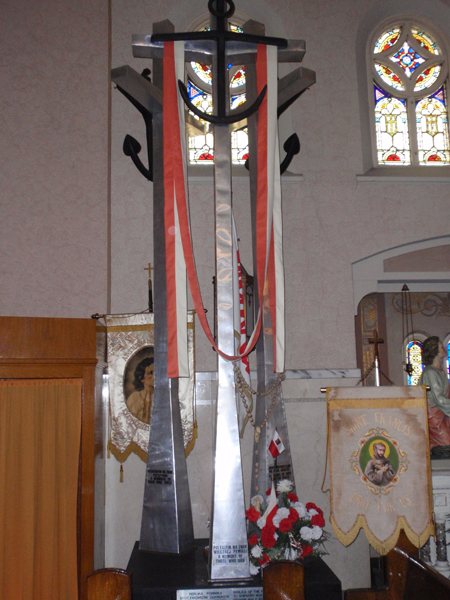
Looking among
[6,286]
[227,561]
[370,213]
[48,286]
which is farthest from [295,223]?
[227,561]

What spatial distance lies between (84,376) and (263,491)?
4.86 ft

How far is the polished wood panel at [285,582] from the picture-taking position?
1.65 m

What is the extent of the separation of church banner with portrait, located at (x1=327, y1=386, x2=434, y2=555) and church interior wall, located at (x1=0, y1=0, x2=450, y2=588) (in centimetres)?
75

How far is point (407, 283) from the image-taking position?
17.5 feet

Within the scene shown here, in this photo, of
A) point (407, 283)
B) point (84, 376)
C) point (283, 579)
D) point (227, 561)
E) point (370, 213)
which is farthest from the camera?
point (407, 283)

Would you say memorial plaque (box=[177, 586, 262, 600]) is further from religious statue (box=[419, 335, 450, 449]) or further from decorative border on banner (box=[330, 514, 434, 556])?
religious statue (box=[419, 335, 450, 449])

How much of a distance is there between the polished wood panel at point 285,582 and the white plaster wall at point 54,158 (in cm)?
329

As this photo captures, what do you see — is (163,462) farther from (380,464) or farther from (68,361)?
(380,464)

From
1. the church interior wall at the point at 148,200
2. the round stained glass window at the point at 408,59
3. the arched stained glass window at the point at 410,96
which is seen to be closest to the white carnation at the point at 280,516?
the church interior wall at the point at 148,200

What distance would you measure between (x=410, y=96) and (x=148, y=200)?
2.85 metres

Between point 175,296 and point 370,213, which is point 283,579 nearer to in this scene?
point 175,296

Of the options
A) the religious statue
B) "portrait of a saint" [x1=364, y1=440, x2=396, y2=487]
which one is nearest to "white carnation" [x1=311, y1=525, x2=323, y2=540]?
"portrait of a saint" [x1=364, y1=440, x2=396, y2=487]

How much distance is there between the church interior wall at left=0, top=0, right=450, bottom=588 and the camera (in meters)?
4.62

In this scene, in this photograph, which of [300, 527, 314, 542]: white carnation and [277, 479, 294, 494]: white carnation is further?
[277, 479, 294, 494]: white carnation
